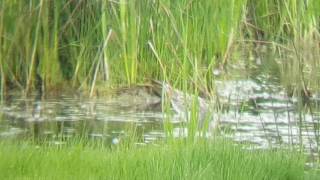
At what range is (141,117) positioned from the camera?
29.8 feet

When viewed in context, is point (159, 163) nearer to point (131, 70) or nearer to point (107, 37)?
point (107, 37)

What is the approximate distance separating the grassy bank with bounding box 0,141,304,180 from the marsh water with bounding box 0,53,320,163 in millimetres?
1180

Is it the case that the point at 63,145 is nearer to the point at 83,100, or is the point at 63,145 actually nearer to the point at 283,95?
the point at 83,100

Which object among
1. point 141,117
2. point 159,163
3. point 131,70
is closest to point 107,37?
point 131,70

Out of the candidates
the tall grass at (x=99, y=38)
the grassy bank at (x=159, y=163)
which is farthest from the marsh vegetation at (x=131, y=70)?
the grassy bank at (x=159, y=163)

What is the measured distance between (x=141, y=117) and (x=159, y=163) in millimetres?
3731

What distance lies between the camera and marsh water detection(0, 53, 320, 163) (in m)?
7.89

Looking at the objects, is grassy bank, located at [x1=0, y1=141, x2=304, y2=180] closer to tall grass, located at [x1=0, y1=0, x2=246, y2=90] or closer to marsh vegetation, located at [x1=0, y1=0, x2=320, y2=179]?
marsh vegetation, located at [x1=0, y1=0, x2=320, y2=179]

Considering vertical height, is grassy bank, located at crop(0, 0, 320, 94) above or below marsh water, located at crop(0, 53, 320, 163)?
above

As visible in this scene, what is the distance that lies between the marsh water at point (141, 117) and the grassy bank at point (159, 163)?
1180 mm

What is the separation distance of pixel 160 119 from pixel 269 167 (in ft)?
11.2

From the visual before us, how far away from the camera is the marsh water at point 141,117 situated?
7.89m

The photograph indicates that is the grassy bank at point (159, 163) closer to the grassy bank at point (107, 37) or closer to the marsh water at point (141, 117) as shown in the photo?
the marsh water at point (141, 117)

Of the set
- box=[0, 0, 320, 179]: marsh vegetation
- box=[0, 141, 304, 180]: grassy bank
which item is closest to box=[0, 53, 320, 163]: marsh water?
box=[0, 0, 320, 179]: marsh vegetation
